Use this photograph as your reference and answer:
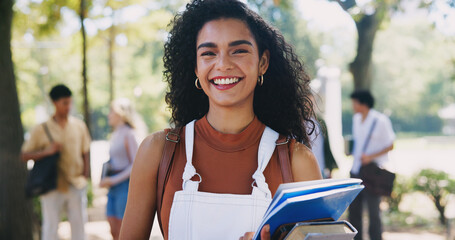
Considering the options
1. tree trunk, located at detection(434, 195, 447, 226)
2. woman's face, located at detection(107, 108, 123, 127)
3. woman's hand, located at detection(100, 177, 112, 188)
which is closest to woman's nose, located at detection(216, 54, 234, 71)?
woman's hand, located at detection(100, 177, 112, 188)

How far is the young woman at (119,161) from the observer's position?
17.1 feet

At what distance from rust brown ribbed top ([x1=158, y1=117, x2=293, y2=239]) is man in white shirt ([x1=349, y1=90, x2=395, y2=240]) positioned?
4331 mm

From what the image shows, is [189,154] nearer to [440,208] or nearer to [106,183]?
[106,183]

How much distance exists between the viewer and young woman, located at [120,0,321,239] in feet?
5.93

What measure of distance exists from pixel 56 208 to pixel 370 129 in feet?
12.6

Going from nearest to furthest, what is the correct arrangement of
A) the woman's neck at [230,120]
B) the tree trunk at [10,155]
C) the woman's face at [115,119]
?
the woman's neck at [230,120], the woman's face at [115,119], the tree trunk at [10,155]

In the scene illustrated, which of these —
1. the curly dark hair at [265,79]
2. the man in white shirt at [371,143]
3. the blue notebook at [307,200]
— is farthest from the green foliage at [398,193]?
the blue notebook at [307,200]

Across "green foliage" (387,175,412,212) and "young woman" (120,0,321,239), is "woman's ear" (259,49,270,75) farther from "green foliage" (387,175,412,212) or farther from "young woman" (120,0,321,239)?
"green foliage" (387,175,412,212)

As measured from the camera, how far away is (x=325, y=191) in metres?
1.43

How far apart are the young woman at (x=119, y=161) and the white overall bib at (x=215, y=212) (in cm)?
331

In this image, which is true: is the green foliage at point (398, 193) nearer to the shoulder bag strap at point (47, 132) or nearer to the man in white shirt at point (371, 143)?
the man in white shirt at point (371, 143)

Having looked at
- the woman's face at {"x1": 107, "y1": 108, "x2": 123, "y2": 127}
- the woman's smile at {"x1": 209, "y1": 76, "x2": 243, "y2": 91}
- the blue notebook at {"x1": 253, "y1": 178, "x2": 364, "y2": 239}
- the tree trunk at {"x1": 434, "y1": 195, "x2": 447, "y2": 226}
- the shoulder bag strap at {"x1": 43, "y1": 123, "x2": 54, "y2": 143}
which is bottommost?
the tree trunk at {"x1": 434, "y1": 195, "x2": 447, "y2": 226}

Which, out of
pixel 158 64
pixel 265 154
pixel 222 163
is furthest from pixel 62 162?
pixel 158 64

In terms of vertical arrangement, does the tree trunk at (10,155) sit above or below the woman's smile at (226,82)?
below
